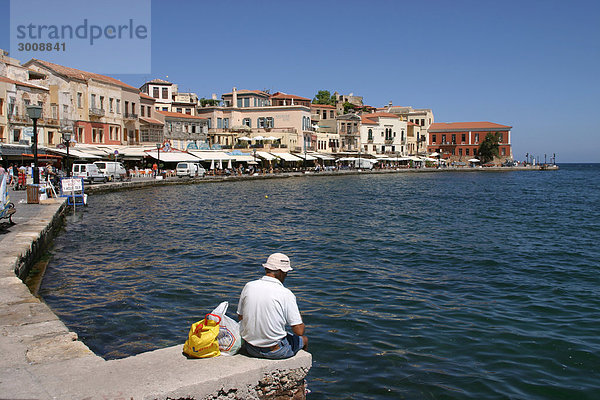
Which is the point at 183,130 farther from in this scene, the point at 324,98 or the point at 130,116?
the point at 324,98

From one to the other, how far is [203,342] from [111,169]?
122 feet

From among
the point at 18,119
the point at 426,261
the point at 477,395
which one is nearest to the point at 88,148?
the point at 18,119

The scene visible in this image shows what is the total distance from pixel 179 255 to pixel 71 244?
12.6 ft

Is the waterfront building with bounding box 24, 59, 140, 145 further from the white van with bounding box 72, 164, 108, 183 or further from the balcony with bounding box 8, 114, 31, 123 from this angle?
the white van with bounding box 72, 164, 108, 183

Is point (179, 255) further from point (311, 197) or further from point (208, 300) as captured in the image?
point (311, 197)

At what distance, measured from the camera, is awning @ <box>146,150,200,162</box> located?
48.6 metres

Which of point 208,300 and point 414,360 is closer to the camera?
point 414,360

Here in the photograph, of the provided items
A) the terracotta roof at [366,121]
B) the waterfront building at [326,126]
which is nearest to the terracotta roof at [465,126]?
the terracotta roof at [366,121]

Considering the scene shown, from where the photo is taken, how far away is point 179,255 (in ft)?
45.9

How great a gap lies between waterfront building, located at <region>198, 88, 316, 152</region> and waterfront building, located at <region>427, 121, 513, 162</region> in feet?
146

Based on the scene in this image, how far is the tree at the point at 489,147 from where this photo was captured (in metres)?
103

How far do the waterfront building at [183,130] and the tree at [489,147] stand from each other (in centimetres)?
6387

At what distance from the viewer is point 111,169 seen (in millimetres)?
38938

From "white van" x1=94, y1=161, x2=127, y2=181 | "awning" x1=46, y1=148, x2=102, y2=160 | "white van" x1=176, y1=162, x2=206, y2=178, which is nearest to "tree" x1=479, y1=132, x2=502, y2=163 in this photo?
"white van" x1=176, y1=162, x2=206, y2=178
